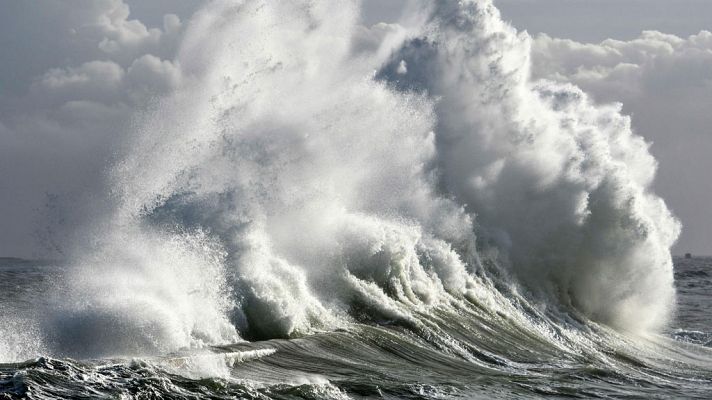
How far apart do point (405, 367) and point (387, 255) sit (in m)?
5.10

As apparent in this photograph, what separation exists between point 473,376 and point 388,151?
986cm

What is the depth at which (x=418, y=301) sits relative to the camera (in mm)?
20156

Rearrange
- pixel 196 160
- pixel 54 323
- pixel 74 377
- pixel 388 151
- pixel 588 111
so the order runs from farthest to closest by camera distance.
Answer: pixel 588 111 → pixel 388 151 → pixel 196 160 → pixel 54 323 → pixel 74 377

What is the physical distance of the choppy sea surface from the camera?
1073 centimetres

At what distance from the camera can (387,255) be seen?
20.2m

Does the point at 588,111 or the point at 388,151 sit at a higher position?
the point at 588,111

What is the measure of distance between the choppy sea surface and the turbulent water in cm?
6

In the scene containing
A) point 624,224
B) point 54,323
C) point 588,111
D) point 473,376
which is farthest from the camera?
point 588,111

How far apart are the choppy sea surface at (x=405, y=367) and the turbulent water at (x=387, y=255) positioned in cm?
6

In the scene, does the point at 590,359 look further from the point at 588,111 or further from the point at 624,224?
the point at 588,111

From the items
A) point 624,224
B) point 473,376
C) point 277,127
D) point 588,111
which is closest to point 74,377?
point 473,376

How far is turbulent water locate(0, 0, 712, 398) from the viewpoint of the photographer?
13.3 metres

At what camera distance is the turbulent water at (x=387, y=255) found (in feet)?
43.8

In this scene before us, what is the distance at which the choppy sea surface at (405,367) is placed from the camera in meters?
10.7
